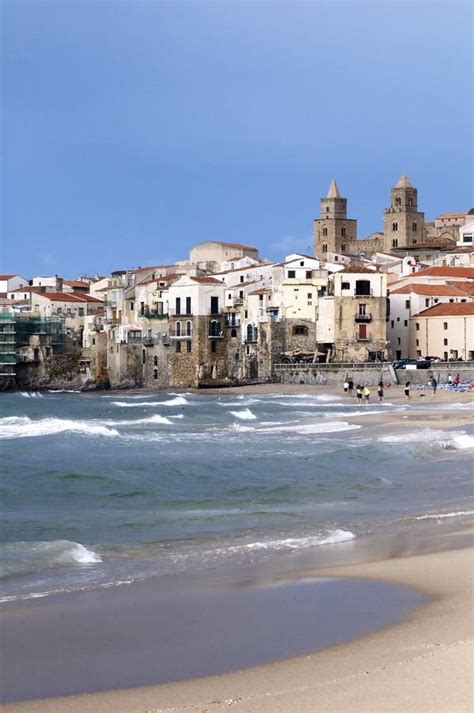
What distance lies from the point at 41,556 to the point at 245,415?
30.8 meters

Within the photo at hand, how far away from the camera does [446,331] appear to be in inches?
2675

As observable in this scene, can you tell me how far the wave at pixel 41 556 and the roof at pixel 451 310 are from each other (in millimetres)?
53564

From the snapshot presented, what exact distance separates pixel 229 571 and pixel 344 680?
196 inches

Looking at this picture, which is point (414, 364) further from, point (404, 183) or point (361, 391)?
point (404, 183)

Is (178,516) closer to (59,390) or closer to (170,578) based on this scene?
(170,578)

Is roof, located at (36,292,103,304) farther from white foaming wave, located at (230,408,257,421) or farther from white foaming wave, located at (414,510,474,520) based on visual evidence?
white foaming wave, located at (414,510,474,520)

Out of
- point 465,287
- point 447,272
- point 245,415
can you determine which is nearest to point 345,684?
point 245,415

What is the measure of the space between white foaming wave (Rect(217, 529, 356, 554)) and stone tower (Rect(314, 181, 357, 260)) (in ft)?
360

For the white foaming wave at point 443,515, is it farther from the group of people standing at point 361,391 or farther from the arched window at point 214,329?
the arched window at point 214,329

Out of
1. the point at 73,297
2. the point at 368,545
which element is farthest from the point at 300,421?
the point at 73,297

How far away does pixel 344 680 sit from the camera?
884cm

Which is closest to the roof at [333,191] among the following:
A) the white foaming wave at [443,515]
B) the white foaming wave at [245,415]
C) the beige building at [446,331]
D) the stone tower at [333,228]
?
the stone tower at [333,228]

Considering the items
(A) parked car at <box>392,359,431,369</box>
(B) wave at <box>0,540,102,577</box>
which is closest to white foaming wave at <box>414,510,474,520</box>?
(B) wave at <box>0,540,102,577</box>

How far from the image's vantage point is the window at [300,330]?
69875 millimetres
